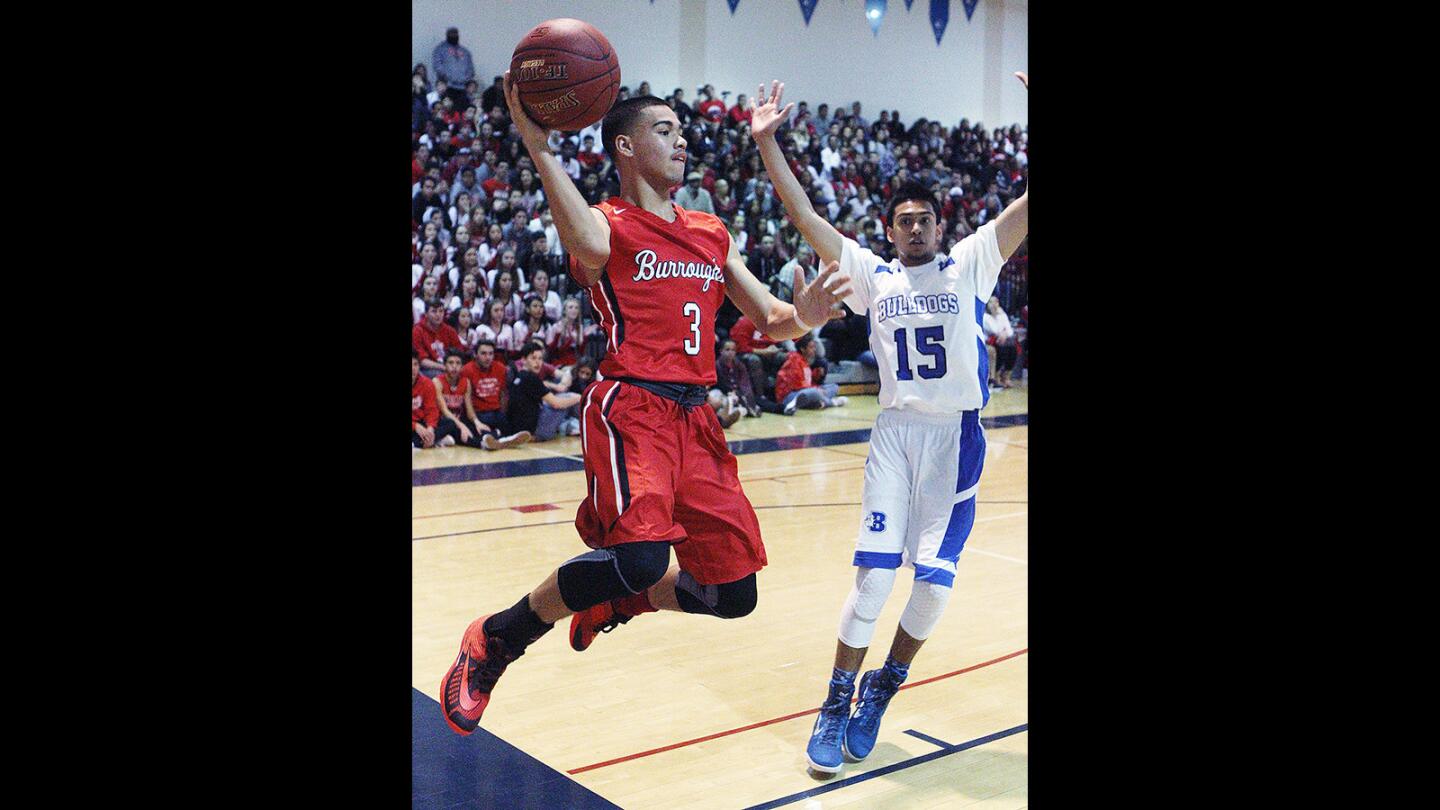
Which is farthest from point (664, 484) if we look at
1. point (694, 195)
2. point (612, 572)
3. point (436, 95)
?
point (436, 95)

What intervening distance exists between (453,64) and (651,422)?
10.00 metres

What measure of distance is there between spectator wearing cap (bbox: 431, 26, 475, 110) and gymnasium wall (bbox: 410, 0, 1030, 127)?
0.60 ft

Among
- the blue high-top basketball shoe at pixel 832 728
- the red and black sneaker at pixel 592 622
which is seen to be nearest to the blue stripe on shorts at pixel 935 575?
the blue high-top basketball shoe at pixel 832 728

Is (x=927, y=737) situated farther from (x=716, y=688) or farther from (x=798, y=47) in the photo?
(x=798, y=47)

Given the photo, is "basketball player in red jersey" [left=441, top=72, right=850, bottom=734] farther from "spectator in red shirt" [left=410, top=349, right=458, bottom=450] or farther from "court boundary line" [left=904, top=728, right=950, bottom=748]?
"spectator in red shirt" [left=410, top=349, right=458, bottom=450]

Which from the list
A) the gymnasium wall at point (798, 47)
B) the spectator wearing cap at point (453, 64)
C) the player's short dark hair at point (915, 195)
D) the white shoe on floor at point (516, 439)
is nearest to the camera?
the player's short dark hair at point (915, 195)

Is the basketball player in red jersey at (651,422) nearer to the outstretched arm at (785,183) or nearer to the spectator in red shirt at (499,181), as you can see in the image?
the outstretched arm at (785,183)

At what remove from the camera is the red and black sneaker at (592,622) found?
3939mm

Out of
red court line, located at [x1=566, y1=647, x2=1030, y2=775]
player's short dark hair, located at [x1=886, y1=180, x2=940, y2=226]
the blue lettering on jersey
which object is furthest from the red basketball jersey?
red court line, located at [x1=566, y1=647, x2=1030, y2=775]

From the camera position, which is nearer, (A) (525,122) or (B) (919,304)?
(A) (525,122)

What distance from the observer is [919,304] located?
3857mm
